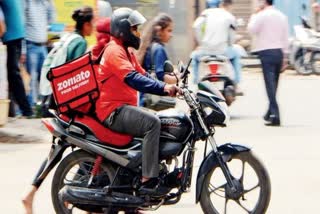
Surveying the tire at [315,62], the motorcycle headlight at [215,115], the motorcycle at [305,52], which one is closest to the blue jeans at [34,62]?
the motorcycle headlight at [215,115]

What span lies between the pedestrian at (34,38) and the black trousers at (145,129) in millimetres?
5779

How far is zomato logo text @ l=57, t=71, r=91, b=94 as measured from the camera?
728 centimetres

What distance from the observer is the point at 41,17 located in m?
12.9

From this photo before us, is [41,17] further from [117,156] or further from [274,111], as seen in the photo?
[117,156]

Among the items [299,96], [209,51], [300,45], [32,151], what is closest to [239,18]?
[300,45]

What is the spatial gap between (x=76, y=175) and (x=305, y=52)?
12.9 m

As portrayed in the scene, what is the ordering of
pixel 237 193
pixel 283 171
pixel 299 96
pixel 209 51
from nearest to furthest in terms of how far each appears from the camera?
pixel 237 193 < pixel 283 171 < pixel 209 51 < pixel 299 96

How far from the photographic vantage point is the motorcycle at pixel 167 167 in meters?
7.10

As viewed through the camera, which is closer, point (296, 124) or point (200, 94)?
point (200, 94)

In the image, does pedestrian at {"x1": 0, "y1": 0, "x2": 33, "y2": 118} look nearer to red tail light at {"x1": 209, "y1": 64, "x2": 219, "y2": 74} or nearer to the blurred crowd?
the blurred crowd

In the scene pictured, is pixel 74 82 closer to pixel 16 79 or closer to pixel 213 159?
pixel 213 159

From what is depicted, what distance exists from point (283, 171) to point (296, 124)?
3.48 metres

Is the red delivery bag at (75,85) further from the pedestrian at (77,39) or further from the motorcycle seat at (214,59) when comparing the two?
the motorcycle seat at (214,59)

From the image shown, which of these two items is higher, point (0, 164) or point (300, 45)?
point (0, 164)
